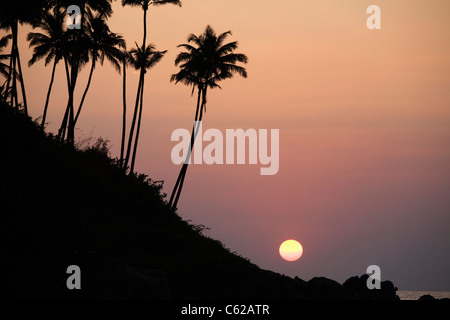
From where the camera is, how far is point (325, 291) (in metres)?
33.7

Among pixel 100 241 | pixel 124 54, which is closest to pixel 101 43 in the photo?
pixel 124 54

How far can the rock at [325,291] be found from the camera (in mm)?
33188

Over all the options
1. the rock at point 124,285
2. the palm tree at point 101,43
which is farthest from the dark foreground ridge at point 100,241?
the palm tree at point 101,43

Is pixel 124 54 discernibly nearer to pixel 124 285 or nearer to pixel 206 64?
pixel 206 64

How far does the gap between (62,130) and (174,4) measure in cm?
1352

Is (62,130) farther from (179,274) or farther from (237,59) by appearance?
(179,274)

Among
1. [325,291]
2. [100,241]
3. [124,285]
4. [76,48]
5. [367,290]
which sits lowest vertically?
[367,290]

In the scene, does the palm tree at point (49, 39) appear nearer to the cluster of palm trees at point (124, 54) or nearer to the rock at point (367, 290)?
the cluster of palm trees at point (124, 54)

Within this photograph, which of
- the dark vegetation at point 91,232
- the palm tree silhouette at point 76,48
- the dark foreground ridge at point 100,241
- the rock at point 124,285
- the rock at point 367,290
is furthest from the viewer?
the palm tree silhouette at point 76,48

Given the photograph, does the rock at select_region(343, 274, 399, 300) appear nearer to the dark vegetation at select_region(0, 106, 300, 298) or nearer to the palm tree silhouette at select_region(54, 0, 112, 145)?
the dark vegetation at select_region(0, 106, 300, 298)

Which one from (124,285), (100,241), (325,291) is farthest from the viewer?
(325,291)

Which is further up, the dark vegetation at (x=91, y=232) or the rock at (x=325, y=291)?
the dark vegetation at (x=91, y=232)

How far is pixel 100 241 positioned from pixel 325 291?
482 inches

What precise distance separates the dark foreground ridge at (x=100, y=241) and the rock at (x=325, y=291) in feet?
0.18
